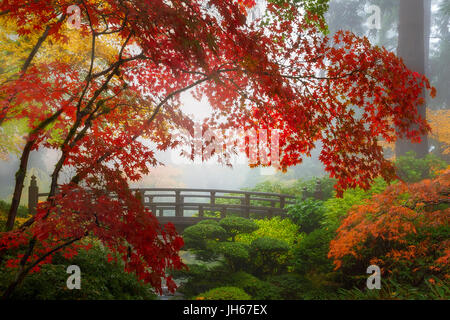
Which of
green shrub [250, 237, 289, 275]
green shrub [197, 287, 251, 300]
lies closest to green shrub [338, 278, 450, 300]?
green shrub [197, 287, 251, 300]

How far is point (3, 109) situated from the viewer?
495 centimetres

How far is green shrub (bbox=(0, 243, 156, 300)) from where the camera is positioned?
459 centimetres

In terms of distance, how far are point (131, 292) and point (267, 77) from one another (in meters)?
4.37

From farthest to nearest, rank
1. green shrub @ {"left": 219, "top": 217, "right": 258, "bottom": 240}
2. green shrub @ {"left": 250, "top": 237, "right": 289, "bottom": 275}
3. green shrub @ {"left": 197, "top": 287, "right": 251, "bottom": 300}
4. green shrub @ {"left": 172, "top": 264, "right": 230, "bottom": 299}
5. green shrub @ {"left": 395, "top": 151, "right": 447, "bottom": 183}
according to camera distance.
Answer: green shrub @ {"left": 395, "top": 151, "right": 447, "bottom": 183}, green shrub @ {"left": 219, "top": 217, "right": 258, "bottom": 240}, green shrub @ {"left": 250, "top": 237, "right": 289, "bottom": 275}, green shrub @ {"left": 172, "top": 264, "right": 230, "bottom": 299}, green shrub @ {"left": 197, "top": 287, "right": 251, "bottom": 300}

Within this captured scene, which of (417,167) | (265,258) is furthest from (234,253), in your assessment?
(417,167)

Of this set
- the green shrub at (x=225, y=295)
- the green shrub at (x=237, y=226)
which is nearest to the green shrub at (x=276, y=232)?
the green shrub at (x=237, y=226)

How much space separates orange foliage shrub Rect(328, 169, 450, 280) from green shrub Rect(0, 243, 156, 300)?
3.55 m

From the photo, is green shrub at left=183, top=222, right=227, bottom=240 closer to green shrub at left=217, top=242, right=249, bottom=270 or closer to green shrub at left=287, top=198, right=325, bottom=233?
green shrub at left=217, top=242, right=249, bottom=270

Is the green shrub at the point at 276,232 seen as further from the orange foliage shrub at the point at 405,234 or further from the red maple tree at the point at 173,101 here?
the red maple tree at the point at 173,101

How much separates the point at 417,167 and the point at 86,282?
9.90 m

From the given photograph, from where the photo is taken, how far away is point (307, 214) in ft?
32.0

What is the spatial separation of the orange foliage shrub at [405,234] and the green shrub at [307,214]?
2.95 m
